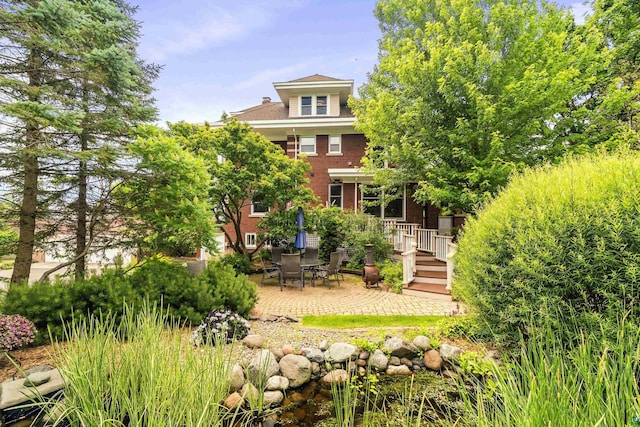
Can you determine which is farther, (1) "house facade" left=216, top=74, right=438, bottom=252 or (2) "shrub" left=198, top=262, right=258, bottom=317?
(1) "house facade" left=216, top=74, right=438, bottom=252

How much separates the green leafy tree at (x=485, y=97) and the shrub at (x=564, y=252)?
383cm

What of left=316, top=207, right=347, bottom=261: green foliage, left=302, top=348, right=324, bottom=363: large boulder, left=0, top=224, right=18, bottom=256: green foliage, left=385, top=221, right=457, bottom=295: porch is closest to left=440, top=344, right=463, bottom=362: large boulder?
left=302, top=348, right=324, bottom=363: large boulder

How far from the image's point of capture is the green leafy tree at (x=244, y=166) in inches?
382

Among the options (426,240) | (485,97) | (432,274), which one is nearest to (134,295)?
(432,274)

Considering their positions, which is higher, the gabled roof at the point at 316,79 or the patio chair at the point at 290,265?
the gabled roof at the point at 316,79

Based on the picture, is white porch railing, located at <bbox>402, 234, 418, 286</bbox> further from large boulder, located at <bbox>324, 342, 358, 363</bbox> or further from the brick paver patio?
large boulder, located at <bbox>324, 342, 358, 363</bbox>

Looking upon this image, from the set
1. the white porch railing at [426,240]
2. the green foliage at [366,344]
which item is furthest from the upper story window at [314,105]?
the green foliage at [366,344]

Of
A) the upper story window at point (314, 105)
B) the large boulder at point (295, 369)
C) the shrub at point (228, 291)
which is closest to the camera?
the large boulder at point (295, 369)

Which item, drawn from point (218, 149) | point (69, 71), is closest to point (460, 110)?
point (218, 149)

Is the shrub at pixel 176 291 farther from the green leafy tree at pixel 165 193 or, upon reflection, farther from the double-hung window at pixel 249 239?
the double-hung window at pixel 249 239

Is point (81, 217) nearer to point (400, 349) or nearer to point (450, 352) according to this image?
point (400, 349)

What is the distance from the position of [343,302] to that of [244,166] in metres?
5.93

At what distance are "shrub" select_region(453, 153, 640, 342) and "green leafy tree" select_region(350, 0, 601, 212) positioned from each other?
3.83 m

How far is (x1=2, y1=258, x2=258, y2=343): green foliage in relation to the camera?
4.25m
